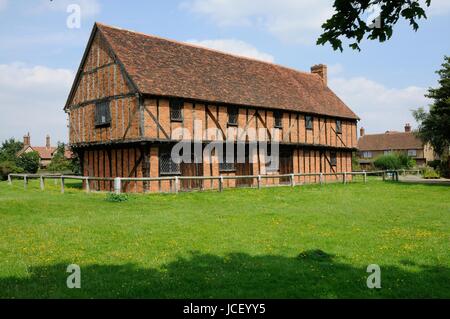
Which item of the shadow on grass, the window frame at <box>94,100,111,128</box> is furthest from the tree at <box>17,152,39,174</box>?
the shadow on grass

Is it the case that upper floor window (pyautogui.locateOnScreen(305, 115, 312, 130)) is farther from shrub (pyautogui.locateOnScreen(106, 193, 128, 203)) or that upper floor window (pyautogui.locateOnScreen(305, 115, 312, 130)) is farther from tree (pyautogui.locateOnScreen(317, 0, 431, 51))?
tree (pyautogui.locateOnScreen(317, 0, 431, 51))

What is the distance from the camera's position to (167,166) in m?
22.9

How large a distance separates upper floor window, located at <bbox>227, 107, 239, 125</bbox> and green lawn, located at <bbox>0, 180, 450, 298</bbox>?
1031cm

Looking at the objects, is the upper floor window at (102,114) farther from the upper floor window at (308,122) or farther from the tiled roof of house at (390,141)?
the tiled roof of house at (390,141)

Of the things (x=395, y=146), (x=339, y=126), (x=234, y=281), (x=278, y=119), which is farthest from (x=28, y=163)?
(x=395, y=146)

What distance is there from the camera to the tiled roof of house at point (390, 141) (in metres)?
74.4

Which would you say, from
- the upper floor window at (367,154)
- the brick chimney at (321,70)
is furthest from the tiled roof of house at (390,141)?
the brick chimney at (321,70)

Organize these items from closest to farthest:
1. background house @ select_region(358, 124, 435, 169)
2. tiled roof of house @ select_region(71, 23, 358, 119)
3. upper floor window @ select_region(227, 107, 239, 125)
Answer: tiled roof of house @ select_region(71, 23, 358, 119), upper floor window @ select_region(227, 107, 239, 125), background house @ select_region(358, 124, 435, 169)

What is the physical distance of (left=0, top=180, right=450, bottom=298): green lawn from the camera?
253 inches

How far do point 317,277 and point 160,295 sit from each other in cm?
261

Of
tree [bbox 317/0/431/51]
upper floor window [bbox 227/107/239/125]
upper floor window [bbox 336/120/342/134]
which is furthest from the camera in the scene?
upper floor window [bbox 336/120/342/134]

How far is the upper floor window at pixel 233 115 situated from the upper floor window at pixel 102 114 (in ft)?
23.2

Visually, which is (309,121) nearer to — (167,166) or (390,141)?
(167,166)
